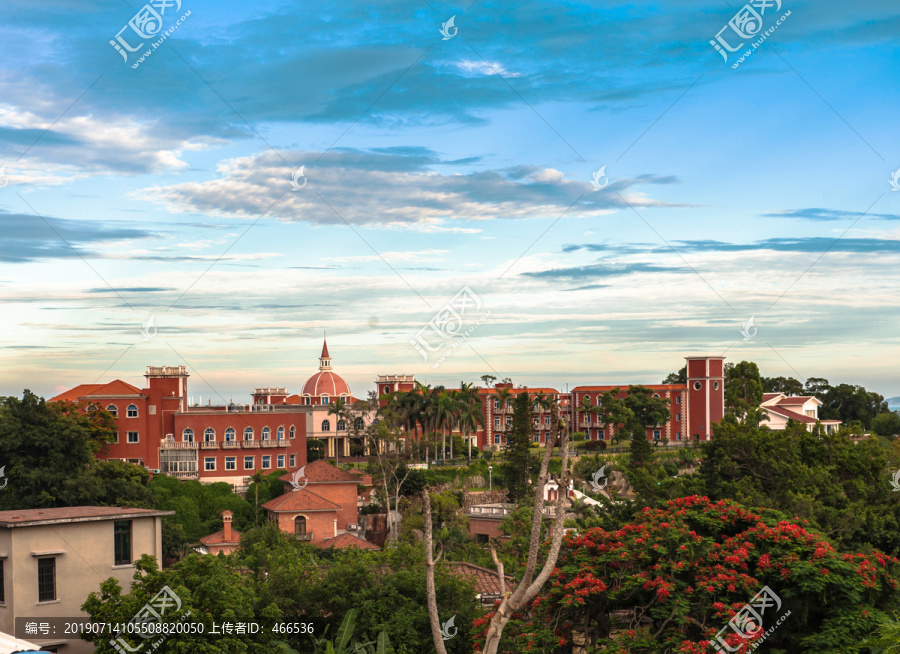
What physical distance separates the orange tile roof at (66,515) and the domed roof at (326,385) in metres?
77.6

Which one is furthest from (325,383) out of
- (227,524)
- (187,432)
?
(227,524)

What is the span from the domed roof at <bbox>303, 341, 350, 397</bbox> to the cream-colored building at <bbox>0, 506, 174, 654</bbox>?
257ft

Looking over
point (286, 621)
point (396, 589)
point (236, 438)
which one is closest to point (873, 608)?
point (396, 589)

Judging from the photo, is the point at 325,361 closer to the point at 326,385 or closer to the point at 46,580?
the point at 326,385

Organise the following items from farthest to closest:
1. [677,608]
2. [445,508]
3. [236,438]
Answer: [236,438] → [445,508] → [677,608]

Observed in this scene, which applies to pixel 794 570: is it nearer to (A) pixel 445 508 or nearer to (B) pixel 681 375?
(A) pixel 445 508

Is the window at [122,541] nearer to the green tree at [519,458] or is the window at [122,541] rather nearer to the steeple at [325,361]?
the green tree at [519,458]

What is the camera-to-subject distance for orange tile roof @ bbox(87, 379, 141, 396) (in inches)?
2488

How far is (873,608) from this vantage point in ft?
50.9

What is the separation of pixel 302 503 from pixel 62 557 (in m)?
28.7

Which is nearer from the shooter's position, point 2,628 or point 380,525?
point 2,628

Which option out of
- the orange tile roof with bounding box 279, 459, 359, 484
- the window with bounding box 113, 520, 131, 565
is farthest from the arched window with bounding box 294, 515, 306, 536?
the window with bounding box 113, 520, 131, 565

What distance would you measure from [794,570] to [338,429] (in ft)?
239

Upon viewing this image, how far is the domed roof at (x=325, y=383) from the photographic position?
99500 millimetres
